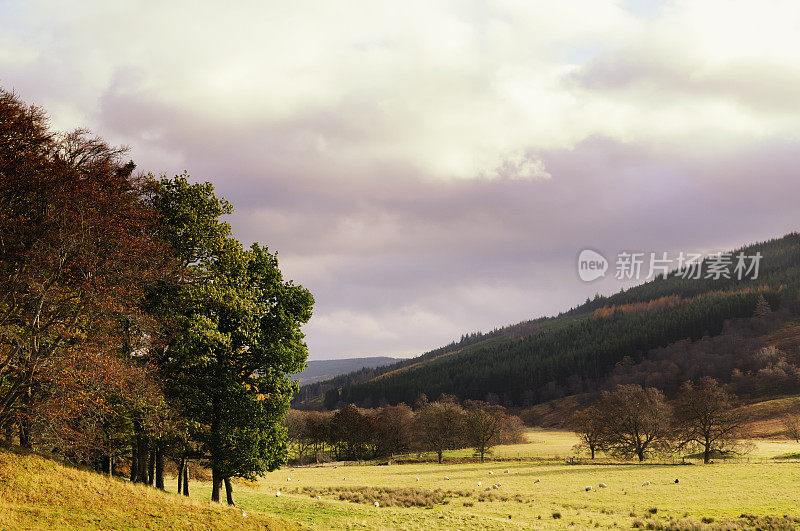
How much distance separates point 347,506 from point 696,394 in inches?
2426

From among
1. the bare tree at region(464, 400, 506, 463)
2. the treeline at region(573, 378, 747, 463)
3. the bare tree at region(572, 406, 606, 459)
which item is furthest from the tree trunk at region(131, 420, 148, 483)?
the bare tree at region(464, 400, 506, 463)

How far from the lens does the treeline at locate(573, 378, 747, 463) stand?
259 ft

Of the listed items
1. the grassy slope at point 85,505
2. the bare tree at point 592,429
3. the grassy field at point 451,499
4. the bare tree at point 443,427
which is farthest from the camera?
the bare tree at point 443,427

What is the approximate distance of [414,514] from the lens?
4219cm

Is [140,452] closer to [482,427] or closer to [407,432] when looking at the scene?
[482,427]

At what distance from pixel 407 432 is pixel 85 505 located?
11998 centimetres

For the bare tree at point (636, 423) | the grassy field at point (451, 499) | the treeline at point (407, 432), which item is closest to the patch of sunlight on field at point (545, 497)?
the grassy field at point (451, 499)

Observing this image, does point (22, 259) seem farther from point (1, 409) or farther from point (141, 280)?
point (1, 409)

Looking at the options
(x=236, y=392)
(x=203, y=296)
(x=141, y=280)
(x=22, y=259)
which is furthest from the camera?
(x=236, y=392)

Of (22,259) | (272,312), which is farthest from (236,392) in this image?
(22,259)

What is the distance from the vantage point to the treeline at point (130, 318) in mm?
23219

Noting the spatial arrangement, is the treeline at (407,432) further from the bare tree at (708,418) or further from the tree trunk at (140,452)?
the tree trunk at (140,452)

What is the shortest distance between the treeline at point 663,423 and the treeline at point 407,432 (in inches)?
818

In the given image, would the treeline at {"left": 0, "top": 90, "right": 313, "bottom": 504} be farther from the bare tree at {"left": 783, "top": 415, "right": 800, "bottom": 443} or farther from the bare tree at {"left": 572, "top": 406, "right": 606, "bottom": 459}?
the bare tree at {"left": 783, "top": 415, "right": 800, "bottom": 443}
